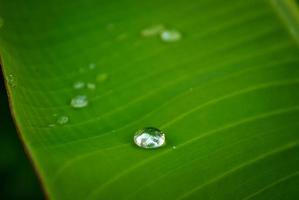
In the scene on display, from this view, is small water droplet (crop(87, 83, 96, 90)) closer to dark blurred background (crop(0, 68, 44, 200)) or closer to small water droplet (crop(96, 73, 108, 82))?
small water droplet (crop(96, 73, 108, 82))

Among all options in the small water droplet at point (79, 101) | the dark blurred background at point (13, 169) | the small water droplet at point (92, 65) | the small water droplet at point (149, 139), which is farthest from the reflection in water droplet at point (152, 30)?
the dark blurred background at point (13, 169)

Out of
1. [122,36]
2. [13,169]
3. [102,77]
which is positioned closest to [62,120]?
[102,77]

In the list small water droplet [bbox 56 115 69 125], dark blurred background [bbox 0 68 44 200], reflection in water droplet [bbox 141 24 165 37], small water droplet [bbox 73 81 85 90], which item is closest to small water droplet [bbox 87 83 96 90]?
small water droplet [bbox 73 81 85 90]

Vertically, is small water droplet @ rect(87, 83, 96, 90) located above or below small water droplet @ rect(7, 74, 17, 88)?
above

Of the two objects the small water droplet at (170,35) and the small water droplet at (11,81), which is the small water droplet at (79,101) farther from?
the small water droplet at (170,35)

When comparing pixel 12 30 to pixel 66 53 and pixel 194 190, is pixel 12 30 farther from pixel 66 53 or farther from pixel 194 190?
pixel 194 190

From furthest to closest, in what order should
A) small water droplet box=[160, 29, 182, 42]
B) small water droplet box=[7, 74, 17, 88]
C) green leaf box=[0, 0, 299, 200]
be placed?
small water droplet box=[160, 29, 182, 42], small water droplet box=[7, 74, 17, 88], green leaf box=[0, 0, 299, 200]
